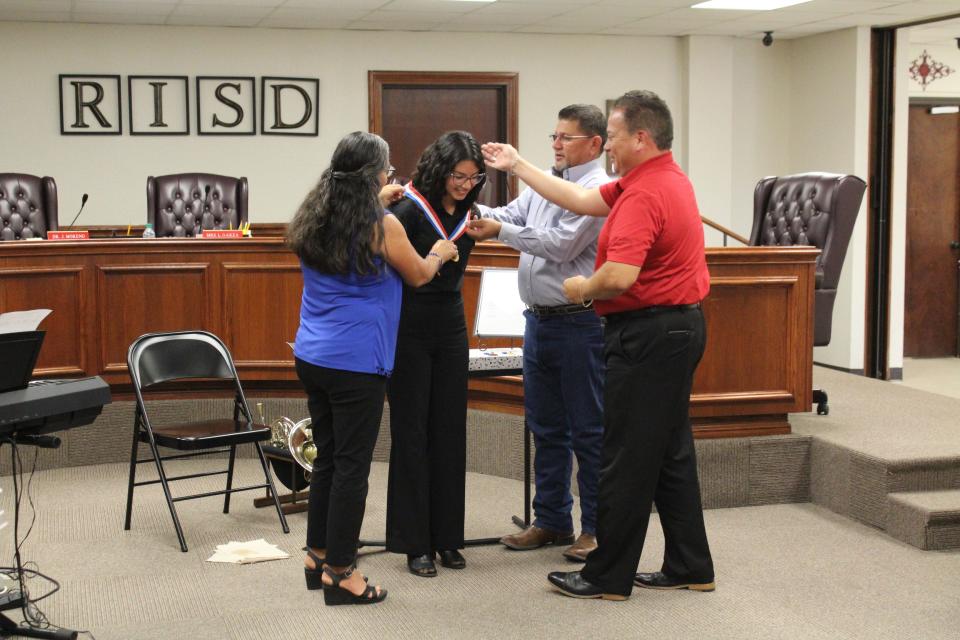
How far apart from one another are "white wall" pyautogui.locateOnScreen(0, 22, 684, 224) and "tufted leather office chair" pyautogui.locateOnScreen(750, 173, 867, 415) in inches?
151

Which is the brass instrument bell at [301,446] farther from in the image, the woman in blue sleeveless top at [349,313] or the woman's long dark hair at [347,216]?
the woman's long dark hair at [347,216]

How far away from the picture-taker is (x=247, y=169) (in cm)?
938

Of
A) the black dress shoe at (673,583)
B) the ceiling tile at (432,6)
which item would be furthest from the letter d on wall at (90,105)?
the black dress shoe at (673,583)

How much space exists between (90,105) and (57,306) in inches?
159

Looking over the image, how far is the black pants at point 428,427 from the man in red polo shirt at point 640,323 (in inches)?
19.5

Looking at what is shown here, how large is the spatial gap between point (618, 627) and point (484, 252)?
2.31 m

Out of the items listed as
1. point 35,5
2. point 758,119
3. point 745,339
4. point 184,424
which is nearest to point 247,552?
point 184,424

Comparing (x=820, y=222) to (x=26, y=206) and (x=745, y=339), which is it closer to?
(x=745, y=339)

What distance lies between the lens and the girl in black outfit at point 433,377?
144 inches

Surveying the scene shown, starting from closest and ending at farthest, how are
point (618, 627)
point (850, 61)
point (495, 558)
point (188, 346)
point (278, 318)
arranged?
point (618, 627)
point (495, 558)
point (188, 346)
point (278, 318)
point (850, 61)

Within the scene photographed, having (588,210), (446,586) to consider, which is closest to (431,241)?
(588,210)

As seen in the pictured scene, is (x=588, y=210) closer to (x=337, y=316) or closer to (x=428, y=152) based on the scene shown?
(x=428, y=152)

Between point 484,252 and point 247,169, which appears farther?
point 247,169

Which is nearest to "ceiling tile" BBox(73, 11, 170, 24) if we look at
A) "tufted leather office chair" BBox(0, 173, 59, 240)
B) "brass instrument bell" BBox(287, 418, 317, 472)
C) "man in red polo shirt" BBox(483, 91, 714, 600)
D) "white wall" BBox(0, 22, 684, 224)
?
"white wall" BBox(0, 22, 684, 224)
